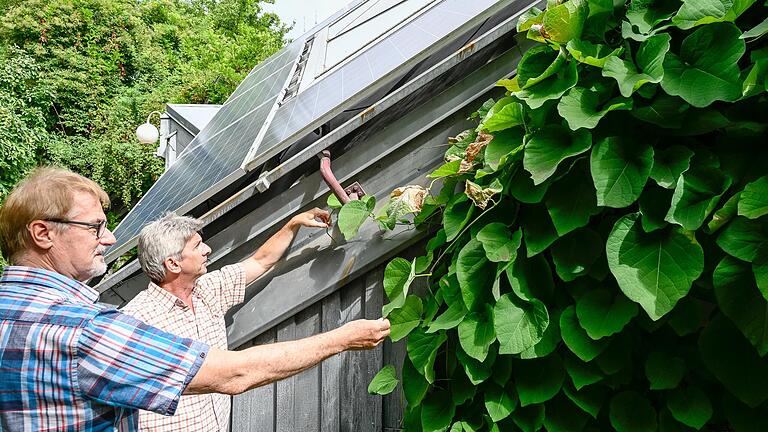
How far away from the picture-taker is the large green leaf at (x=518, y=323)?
1446 millimetres

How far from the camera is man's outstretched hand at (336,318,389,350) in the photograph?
64.2 inches

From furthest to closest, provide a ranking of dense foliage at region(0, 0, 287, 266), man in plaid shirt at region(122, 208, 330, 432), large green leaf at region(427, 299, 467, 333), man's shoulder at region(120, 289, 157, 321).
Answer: dense foliage at region(0, 0, 287, 266) < man's shoulder at region(120, 289, 157, 321) < man in plaid shirt at region(122, 208, 330, 432) < large green leaf at region(427, 299, 467, 333)

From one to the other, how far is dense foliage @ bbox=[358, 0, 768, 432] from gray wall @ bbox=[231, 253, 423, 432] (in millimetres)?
354

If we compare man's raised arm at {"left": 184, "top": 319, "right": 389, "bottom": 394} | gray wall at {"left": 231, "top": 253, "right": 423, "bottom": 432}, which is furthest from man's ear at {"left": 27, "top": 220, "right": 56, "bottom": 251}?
gray wall at {"left": 231, "top": 253, "right": 423, "bottom": 432}

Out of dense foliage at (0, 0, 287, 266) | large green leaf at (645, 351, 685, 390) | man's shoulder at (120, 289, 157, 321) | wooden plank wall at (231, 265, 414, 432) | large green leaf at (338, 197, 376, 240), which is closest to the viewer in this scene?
large green leaf at (645, 351, 685, 390)

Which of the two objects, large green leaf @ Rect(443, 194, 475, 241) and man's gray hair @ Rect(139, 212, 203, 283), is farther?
man's gray hair @ Rect(139, 212, 203, 283)

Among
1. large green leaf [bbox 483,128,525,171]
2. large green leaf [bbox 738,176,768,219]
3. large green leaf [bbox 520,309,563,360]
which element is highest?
large green leaf [bbox 483,128,525,171]

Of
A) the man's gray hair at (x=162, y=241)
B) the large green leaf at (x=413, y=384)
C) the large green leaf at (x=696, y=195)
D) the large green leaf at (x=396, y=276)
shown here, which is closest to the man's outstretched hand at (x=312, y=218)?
the large green leaf at (x=396, y=276)

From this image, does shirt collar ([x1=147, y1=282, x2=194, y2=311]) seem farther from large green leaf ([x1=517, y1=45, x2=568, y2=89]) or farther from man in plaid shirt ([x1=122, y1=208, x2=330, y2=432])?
large green leaf ([x1=517, y1=45, x2=568, y2=89])

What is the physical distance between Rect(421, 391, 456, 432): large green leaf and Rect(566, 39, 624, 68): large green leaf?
900 millimetres

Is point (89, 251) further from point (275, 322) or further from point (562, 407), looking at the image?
point (562, 407)

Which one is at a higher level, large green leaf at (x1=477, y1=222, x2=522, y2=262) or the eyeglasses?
the eyeglasses

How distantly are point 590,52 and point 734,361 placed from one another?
71 centimetres

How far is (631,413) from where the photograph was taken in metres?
1.44
